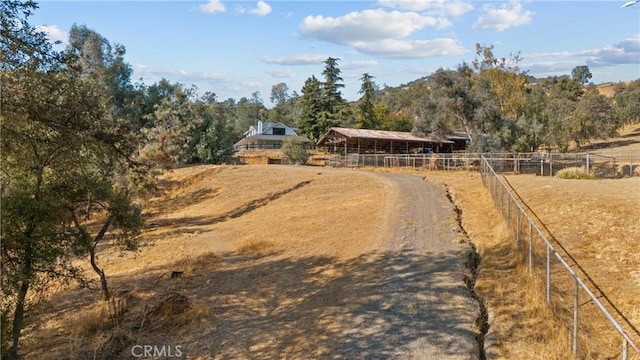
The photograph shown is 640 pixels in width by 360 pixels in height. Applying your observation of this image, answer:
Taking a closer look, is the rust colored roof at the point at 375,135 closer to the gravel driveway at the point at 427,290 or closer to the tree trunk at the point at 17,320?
the gravel driveway at the point at 427,290

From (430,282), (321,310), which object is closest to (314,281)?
(321,310)

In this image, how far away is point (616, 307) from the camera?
9773mm

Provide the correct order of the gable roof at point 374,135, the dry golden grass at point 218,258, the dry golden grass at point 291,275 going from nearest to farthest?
the dry golden grass at point 291,275, the dry golden grass at point 218,258, the gable roof at point 374,135

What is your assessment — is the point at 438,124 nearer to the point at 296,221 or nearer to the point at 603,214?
the point at 296,221

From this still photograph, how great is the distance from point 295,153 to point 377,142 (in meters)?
9.28

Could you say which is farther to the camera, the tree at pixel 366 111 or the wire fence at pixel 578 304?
the tree at pixel 366 111

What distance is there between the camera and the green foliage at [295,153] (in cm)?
4891

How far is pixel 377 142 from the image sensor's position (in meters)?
51.2

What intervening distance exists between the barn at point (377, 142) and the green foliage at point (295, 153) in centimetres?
302

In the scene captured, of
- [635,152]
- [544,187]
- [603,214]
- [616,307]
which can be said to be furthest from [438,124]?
[616,307]

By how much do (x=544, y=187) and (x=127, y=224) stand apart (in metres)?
16.2

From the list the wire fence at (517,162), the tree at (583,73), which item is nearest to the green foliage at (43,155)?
the wire fence at (517,162)

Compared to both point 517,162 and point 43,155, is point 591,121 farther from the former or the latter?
point 43,155

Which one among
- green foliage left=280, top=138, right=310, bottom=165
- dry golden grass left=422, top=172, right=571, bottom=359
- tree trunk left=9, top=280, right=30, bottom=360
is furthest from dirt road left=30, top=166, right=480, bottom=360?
green foliage left=280, top=138, right=310, bottom=165
